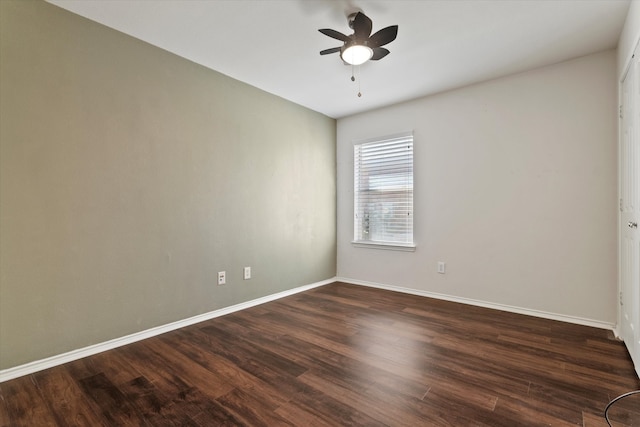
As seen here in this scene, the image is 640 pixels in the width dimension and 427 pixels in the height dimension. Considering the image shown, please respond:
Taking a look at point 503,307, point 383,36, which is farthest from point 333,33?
point 503,307

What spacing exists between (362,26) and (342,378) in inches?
92.5

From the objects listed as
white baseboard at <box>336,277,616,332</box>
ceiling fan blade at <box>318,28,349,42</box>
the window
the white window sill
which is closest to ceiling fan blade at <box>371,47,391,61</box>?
ceiling fan blade at <box>318,28,349,42</box>

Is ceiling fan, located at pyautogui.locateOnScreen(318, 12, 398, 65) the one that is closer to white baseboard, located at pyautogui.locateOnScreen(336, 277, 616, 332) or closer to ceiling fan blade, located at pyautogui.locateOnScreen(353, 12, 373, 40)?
ceiling fan blade, located at pyautogui.locateOnScreen(353, 12, 373, 40)

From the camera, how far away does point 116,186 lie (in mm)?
2414

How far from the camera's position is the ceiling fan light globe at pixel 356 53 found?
2.27 meters

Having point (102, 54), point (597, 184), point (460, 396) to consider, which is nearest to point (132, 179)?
point (102, 54)

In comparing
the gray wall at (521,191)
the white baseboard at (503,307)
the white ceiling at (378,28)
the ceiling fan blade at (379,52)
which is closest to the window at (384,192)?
the gray wall at (521,191)

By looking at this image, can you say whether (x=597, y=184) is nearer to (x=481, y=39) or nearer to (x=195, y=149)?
(x=481, y=39)

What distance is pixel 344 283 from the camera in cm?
447

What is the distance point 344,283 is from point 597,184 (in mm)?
3035

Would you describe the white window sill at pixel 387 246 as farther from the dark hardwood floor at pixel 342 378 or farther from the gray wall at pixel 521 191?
the dark hardwood floor at pixel 342 378

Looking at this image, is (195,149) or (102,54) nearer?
(102,54)

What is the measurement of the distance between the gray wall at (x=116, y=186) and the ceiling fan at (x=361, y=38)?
4.88ft

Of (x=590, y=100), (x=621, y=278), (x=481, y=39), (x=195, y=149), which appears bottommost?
(x=621, y=278)
